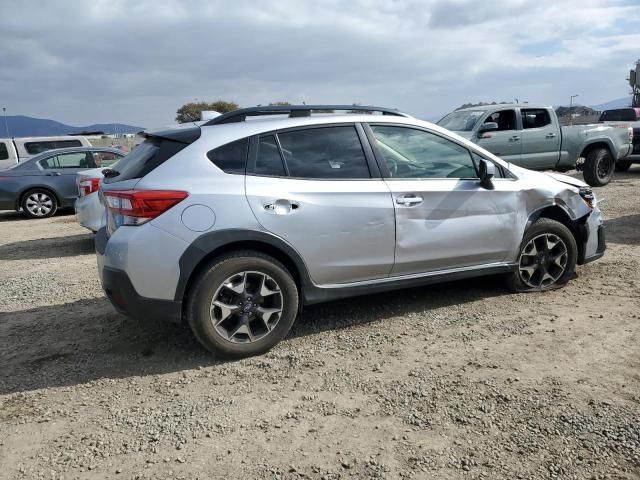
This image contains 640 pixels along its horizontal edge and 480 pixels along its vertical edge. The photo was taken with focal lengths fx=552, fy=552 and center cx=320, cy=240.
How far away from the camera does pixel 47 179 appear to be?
38.8ft

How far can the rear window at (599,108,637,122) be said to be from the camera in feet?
→ 68.6

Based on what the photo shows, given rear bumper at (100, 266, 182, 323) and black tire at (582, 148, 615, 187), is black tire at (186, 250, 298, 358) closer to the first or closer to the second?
rear bumper at (100, 266, 182, 323)

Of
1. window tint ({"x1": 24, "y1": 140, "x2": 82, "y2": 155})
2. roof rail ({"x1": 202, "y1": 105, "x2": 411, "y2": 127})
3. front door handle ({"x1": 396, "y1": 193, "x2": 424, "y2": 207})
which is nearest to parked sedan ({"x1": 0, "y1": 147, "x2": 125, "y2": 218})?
window tint ({"x1": 24, "y1": 140, "x2": 82, "y2": 155})

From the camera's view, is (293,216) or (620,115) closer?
(293,216)

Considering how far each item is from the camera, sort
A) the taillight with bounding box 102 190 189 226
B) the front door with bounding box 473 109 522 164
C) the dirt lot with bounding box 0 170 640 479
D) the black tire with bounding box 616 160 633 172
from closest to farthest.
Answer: the dirt lot with bounding box 0 170 640 479, the taillight with bounding box 102 190 189 226, the front door with bounding box 473 109 522 164, the black tire with bounding box 616 160 633 172

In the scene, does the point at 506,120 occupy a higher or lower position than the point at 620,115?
lower

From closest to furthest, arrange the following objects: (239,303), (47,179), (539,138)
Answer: (239,303)
(539,138)
(47,179)

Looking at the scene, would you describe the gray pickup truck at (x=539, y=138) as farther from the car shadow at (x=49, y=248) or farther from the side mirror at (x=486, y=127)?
the car shadow at (x=49, y=248)

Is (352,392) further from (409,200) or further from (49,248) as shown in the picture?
(49,248)

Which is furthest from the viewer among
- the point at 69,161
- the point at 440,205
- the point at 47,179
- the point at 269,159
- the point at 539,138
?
the point at 69,161

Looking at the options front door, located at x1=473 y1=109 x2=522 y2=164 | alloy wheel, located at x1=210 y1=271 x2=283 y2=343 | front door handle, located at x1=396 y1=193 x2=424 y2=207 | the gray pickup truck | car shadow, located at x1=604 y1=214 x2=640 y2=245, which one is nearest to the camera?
alloy wheel, located at x1=210 y1=271 x2=283 y2=343

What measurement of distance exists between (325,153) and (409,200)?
0.73m

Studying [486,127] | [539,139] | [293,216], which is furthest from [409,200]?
[539,139]

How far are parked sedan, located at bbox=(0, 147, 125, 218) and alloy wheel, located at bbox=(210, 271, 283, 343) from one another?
8.91 m
